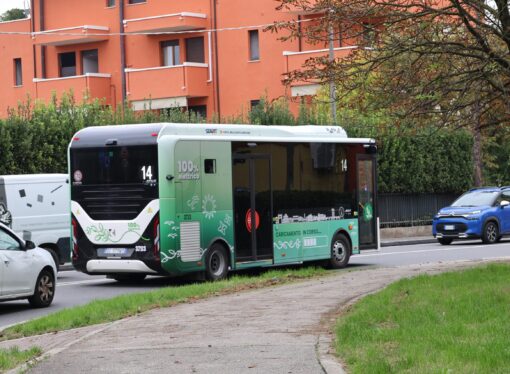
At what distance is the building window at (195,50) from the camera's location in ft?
159

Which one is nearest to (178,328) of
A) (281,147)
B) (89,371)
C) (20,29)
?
(89,371)

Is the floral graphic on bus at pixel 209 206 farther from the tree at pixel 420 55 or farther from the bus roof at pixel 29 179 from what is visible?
the bus roof at pixel 29 179

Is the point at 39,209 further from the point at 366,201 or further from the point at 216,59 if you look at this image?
the point at 216,59

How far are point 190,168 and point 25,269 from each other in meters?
4.19

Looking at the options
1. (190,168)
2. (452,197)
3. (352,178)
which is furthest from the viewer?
(452,197)

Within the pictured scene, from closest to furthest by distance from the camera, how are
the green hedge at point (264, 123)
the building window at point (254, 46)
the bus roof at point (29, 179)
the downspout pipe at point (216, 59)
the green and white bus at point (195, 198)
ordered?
the green and white bus at point (195, 198), the bus roof at point (29, 179), the green hedge at point (264, 123), the building window at point (254, 46), the downspout pipe at point (216, 59)

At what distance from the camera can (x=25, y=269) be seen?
16.7m

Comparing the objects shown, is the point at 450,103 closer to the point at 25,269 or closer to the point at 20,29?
the point at 25,269

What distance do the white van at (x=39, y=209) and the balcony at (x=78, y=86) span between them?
78.9ft

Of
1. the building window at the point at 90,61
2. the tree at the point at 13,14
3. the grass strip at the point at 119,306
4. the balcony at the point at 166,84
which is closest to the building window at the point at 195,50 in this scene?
the balcony at the point at 166,84

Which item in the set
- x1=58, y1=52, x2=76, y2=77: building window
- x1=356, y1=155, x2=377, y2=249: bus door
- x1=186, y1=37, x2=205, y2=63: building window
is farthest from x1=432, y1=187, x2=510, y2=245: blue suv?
x1=58, y1=52, x2=76, y2=77: building window

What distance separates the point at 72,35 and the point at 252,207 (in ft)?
99.7

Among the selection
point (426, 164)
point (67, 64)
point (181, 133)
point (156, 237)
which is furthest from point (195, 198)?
point (67, 64)

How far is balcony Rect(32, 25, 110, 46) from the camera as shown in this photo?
49188 millimetres
